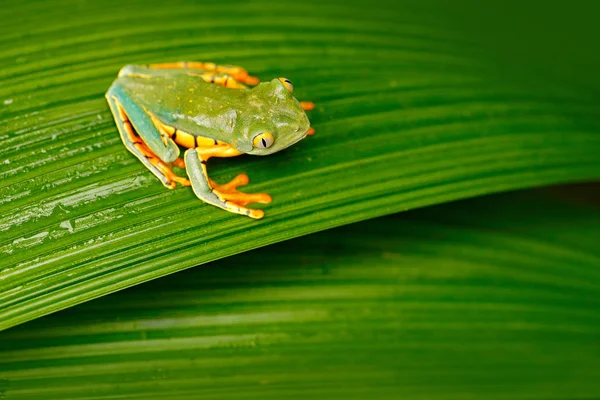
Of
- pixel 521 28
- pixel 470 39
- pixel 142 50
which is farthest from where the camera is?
pixel 521 28

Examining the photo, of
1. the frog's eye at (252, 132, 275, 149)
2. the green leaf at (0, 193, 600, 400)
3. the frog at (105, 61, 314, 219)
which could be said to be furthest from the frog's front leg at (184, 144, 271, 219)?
the green leaf at (0, 193, 600, 400)

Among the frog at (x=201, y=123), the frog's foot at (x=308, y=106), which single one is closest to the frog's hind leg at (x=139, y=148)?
the frog at (x=201, y=123)

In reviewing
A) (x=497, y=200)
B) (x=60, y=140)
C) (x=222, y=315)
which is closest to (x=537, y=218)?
(x=497, y=200)

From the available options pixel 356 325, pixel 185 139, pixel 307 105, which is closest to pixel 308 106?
pixel 307 105

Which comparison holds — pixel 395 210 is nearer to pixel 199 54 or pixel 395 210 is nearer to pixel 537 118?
pixel 537 118

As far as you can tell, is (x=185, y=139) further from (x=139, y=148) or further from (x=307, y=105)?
(x=307, y=105)
